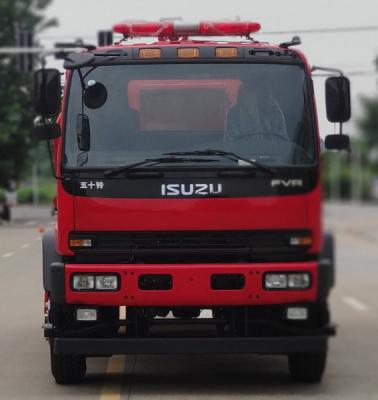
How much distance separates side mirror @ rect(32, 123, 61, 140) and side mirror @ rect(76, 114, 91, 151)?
172 millimetres

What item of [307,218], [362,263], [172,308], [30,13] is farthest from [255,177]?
[30,13]

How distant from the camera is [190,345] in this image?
Result: 945 cm

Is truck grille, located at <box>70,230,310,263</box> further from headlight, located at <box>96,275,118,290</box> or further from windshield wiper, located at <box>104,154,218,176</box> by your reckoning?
windshield wiper, located at <box>104,154,218,176</box>

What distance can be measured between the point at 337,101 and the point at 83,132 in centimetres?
190

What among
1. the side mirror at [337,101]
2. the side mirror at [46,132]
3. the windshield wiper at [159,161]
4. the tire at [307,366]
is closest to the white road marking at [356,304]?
the tire at [307,366]

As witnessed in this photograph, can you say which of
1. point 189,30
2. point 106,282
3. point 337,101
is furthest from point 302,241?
point 189,30

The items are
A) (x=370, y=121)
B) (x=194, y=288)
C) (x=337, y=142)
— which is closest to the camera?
(x=194, y=288)

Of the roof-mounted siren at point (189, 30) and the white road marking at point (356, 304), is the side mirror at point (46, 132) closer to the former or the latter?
the roof-mounted siren at point (189, 30)

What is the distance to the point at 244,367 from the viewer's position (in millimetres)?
11266

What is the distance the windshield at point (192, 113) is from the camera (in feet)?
31.3

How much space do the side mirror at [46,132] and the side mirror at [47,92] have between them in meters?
0.10

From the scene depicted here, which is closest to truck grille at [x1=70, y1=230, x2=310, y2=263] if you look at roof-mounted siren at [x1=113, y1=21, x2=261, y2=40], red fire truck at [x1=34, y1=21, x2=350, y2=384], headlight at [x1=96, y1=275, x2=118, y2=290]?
red fire truck at [x1=34, y1=21, x2=350, y2=384]

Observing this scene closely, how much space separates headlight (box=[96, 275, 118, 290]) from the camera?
30.7ft

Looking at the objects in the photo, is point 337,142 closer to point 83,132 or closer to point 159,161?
point 159,161
